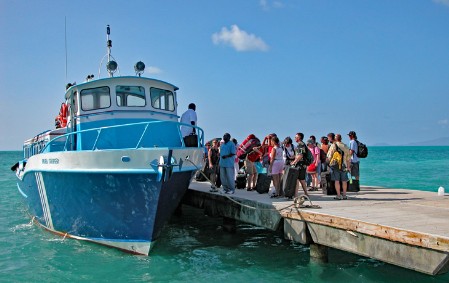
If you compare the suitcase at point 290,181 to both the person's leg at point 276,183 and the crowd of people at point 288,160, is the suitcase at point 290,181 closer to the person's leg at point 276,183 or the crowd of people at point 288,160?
the crowd of people at point 288,160

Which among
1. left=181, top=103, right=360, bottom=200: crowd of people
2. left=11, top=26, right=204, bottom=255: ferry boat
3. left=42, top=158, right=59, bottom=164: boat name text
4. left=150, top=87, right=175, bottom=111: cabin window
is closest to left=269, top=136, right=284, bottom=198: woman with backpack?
left=181, top=103, right=360, bottom=200: crowd of people

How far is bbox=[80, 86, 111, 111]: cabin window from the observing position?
10141 millimetres

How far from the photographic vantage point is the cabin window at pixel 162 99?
10570 millimetres

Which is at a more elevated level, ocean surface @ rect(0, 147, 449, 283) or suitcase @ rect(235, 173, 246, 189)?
suitcase @ rect(235, 173, 246, 189)

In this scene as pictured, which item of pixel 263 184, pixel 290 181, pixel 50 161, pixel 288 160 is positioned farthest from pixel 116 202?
pixel 263 184

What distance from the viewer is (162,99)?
427 inches

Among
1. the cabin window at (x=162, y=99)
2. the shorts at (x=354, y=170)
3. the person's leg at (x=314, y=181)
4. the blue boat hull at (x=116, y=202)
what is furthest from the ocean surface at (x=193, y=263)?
the cabin window at (x=162, y=99)

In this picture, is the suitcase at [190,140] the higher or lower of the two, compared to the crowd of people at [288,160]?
higher

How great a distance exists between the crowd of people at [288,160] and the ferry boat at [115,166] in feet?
2.59

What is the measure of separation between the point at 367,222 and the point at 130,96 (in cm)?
630

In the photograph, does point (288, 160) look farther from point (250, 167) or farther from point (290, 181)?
point (250, 167)

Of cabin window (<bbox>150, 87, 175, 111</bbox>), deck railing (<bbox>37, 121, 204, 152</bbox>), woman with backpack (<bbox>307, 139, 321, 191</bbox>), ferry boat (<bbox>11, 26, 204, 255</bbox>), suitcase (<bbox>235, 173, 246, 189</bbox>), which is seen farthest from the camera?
suitcase (<bbox>235, 173, 246, 189</bbox>)

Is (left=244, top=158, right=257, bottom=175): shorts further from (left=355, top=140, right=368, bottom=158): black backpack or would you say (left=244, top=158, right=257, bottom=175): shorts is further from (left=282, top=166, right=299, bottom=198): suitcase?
(left=355, top=140, right=368, bottom=158): black backpack

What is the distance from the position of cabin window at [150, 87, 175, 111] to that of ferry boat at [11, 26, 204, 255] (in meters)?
0.03
